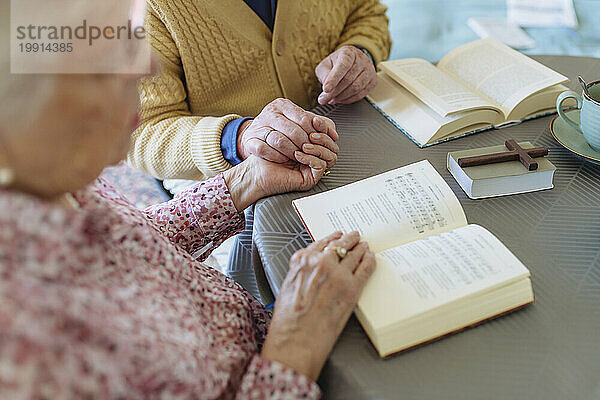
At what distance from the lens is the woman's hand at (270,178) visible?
96 centimetres

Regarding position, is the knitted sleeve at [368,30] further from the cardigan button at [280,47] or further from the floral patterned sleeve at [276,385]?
the floral patterned sleeve at [276,385]

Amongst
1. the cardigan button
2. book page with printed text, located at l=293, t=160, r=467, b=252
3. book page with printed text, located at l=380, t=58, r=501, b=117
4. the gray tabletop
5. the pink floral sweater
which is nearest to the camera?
the pink floral sweater

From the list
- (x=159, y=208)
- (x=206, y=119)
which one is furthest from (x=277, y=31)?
(x=159, y=208)

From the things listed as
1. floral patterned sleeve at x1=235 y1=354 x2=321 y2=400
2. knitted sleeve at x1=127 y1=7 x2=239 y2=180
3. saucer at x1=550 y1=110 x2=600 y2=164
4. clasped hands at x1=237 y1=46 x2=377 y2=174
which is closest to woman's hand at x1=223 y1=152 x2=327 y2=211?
clasped hands at x1=237 y1=46 x2=377 y2=174

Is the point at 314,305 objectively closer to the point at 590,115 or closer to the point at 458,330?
the point at 458,330

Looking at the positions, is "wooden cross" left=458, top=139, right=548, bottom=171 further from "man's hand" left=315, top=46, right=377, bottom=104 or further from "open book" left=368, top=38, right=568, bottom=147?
"man's hand" left=315, top=46, right=377, bottom=104

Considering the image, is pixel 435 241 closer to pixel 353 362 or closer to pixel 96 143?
pixel 353 362

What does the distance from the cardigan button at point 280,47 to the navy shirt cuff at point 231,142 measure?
25 cm

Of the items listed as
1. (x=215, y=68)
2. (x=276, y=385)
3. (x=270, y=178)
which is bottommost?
(x=276, y=385)

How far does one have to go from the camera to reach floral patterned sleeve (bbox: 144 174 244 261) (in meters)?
1.00

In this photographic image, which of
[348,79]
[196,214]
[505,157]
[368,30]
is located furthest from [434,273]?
[368,30]

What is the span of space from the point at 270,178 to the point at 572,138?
0.61m

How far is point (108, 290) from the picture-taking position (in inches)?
23.3

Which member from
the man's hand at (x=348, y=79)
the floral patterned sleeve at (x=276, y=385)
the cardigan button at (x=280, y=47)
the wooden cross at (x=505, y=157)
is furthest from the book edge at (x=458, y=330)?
the cardigan button at (x=280, y=47)
